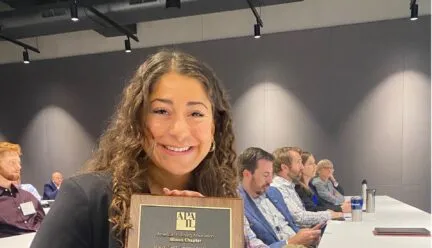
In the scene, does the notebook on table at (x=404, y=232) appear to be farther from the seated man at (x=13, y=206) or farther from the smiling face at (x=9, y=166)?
the smiling face at (x=9, y=166)

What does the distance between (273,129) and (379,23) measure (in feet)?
7.04

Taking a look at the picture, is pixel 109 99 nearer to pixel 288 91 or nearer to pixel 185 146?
pixel 288 91

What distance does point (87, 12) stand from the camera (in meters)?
5.82

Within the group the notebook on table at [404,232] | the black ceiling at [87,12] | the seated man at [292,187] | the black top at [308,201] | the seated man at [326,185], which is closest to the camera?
the notebook on table at [404,232]

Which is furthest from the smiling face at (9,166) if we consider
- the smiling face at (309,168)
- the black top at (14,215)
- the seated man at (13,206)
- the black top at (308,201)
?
the smiling face at (309,168)

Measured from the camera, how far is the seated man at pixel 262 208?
2.93 meters

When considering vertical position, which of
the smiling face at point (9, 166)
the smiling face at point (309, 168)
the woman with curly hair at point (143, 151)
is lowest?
the smiling face at point (309, 168)

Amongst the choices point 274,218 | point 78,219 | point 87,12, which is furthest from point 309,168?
point 78,219

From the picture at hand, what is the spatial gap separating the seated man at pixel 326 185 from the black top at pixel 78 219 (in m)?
4.23

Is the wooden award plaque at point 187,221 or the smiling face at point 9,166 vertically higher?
the wooden award plaque at point 187,221

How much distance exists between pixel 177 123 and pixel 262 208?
234 centimetres

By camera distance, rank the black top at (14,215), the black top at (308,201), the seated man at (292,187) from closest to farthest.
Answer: the black top at (14,215) → the seated man at (292,187) → the black top at (308,201)

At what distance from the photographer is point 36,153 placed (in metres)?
7.51

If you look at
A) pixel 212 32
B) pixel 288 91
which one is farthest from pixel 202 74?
pixel 212 32
